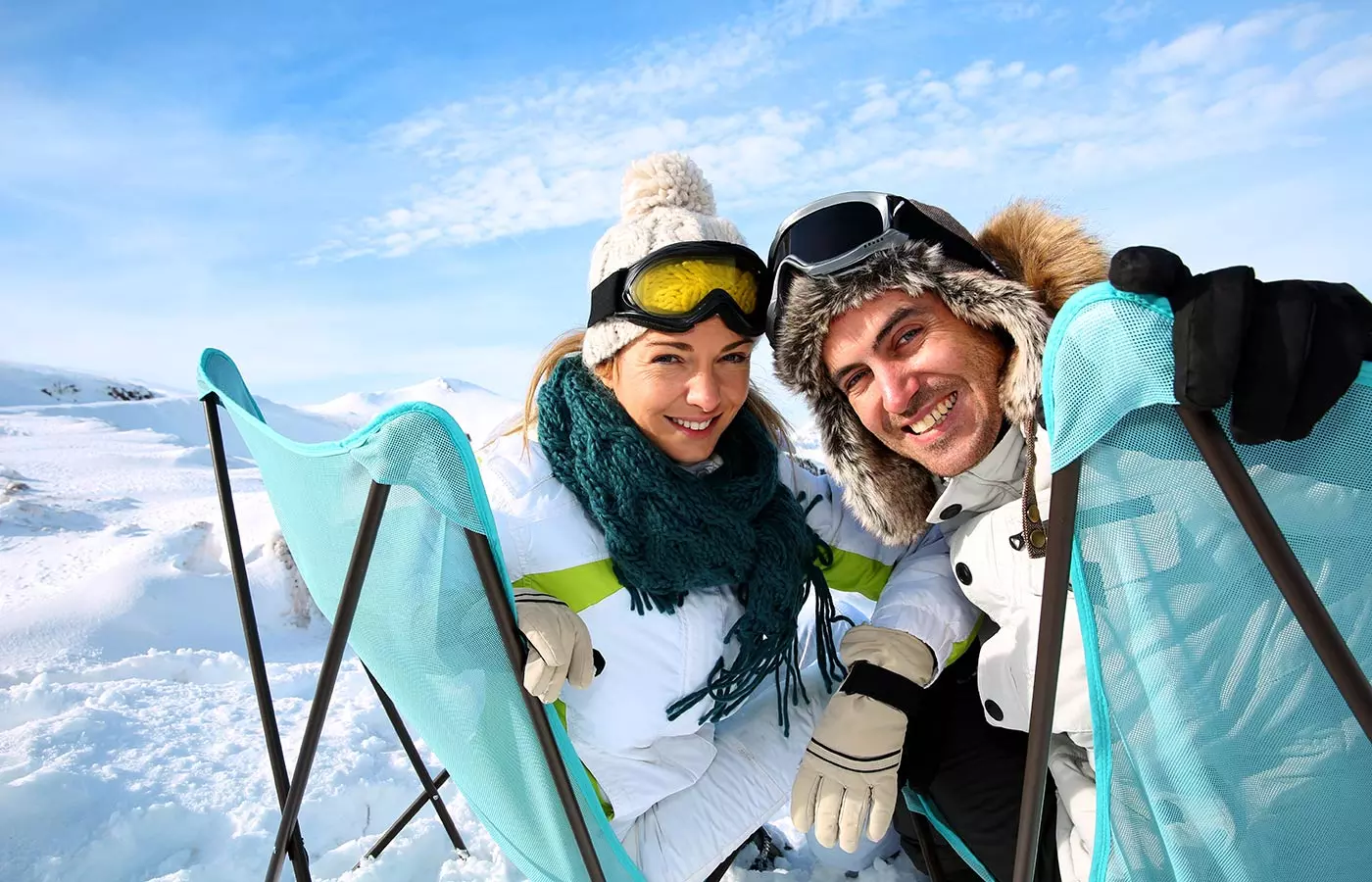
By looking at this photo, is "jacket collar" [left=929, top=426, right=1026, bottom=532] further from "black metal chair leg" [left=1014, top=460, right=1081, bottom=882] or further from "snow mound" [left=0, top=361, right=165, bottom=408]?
"snow mound" [left=0, top=361, right=165, bottom=408]

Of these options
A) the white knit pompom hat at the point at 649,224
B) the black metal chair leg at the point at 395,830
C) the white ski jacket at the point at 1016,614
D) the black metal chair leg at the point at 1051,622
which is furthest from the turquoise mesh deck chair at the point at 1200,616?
the black metal chair leg at the point at 395,830

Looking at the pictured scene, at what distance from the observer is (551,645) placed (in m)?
1.44

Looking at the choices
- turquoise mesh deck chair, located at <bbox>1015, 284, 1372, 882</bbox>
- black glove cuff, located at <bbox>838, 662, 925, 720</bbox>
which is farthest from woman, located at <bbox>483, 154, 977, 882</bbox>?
turquoise mesh deck chair, located at <bbox>1015, 284, 1372, 882</bbox>

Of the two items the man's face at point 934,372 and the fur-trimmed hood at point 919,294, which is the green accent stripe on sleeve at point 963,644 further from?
the man's face at point 934,372

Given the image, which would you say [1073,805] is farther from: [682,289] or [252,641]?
[252,641]

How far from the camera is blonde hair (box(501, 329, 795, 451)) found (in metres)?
2.15

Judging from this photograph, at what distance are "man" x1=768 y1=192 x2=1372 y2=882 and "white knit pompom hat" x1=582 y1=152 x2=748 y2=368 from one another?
0.23 meters

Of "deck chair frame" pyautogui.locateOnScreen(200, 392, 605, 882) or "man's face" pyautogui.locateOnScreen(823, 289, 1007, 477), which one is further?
"man's face" pyautogui.locateOnScreen(823, 289, 1007, 477)

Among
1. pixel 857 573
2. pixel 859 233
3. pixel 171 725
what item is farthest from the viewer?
pixel 171 725

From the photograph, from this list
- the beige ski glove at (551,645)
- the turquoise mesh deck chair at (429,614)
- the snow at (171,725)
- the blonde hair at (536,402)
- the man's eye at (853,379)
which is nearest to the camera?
the turquoise mesh deck chair at (429,614)

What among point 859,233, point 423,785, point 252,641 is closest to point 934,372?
point 859,233

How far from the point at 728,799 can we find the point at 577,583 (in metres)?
0.76

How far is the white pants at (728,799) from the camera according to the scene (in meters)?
1.96

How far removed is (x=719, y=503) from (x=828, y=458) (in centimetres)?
38
